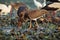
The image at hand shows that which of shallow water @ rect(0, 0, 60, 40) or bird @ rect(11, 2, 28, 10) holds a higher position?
bird @ rect(11, 2, 28, 10)

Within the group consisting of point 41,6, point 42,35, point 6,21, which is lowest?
point 42,35

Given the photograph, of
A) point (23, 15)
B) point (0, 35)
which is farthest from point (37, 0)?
point (0, 35)

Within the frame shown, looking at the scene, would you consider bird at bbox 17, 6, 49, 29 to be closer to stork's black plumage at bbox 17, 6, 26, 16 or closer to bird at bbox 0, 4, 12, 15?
stork's black plumage at bbox 17, 6, 26, 16

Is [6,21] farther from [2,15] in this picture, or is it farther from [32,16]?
[32,16]

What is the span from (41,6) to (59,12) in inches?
7.3

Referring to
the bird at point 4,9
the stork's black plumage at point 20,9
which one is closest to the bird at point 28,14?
the stork's black plumage at point 20,9

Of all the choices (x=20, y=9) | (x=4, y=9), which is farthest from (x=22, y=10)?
(x=4, y=9)

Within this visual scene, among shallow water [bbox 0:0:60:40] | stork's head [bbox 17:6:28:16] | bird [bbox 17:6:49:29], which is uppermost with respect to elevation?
stork's head [bbox 17:6:28:16]

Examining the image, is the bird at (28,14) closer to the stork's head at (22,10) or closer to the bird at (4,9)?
the stork's head at (22,10)

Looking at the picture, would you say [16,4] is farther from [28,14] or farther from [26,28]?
[26,28]

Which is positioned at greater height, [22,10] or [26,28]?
[22,10]

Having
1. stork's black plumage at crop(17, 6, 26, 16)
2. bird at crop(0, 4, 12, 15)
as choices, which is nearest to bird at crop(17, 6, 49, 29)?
stork's black plumage at crop(17, 6, 26, 16)

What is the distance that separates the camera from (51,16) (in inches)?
69.0

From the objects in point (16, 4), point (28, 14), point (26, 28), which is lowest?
point (26, 28)
